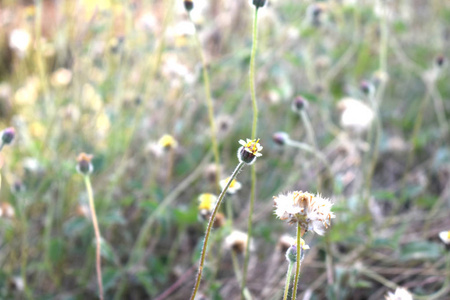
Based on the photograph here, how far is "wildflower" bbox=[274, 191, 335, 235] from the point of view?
682 mm

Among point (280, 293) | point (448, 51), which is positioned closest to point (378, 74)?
point (280, 293)

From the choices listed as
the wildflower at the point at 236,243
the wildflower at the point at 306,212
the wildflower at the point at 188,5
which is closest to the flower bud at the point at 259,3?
the wildflower at the point at 188,5

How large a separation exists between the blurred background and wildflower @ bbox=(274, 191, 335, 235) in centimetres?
29

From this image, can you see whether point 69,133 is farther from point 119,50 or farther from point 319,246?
point 319,246

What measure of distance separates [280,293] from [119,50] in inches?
34.7

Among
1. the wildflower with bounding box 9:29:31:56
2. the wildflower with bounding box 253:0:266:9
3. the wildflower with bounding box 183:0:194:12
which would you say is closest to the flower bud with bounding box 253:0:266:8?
the wildflower with bounding box 253:0:266:9

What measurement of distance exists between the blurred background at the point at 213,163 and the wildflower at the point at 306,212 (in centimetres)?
29

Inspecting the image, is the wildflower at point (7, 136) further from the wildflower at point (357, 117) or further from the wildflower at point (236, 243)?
the wildflower at point (357, 117)

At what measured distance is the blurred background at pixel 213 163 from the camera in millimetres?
1175

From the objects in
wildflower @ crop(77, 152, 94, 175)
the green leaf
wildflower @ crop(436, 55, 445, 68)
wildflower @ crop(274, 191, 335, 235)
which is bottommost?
wildflower @ crop(274, 191, 335, 235)

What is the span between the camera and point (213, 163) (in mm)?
1456

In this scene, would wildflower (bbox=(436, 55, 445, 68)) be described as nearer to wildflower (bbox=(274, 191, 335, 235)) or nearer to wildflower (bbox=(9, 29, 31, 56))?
wildflower (bbox=(274, 191, 335, 235))

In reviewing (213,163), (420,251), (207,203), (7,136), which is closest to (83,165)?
(7,136)

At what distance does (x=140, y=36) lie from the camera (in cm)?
202
